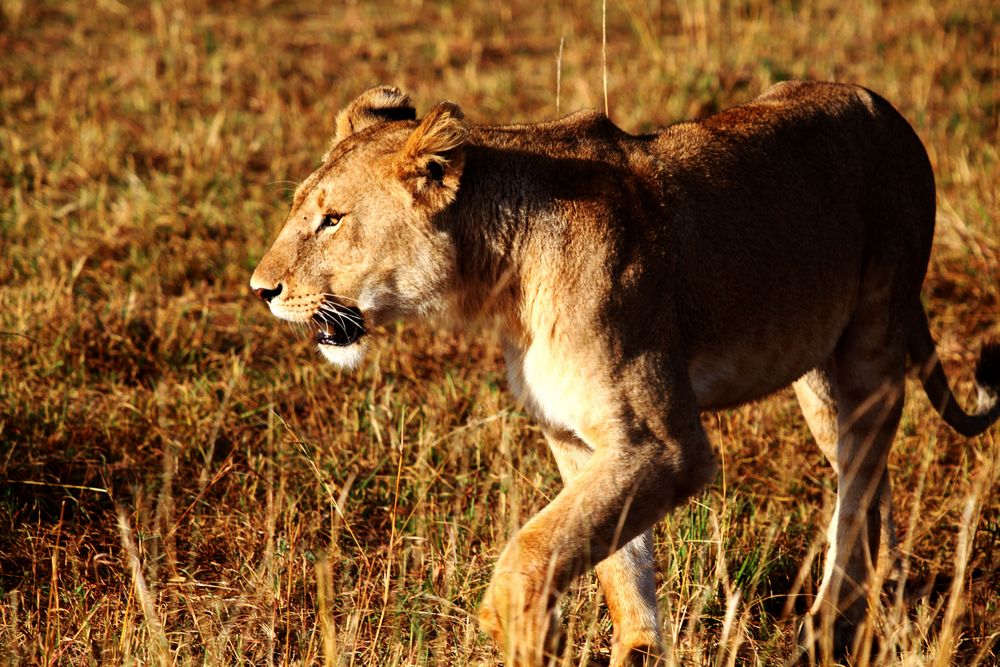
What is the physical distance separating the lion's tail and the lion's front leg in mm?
1381

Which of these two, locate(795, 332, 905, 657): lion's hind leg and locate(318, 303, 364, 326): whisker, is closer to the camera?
locate(318, 303, 364, 326): whisker

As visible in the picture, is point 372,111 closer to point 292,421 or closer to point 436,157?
point 436,157

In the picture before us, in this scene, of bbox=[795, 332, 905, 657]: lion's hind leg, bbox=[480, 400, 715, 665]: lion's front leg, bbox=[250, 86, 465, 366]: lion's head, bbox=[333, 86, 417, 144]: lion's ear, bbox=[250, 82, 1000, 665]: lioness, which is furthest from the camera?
bbox=[795, 332, 905, 657]: lion's hind leg

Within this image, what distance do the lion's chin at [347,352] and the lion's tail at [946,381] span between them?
189 centimetres

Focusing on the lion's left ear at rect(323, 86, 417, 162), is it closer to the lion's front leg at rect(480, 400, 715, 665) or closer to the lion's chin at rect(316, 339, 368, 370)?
the lion's chin at rect(316, 339, 368, 370)

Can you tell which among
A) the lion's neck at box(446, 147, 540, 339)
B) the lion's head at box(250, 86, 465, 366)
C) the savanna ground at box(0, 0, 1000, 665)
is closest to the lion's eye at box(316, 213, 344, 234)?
the lion's head at box(250, 86, 465, 366)

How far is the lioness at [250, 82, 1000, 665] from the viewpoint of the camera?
331cm

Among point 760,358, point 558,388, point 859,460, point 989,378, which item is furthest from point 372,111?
point 989,378

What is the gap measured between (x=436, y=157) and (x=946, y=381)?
2.06 metres

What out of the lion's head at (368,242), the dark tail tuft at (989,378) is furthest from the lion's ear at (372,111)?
the dark tail tuft at (989,378)

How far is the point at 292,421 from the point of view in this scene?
4.85m

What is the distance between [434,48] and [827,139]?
5.14 m

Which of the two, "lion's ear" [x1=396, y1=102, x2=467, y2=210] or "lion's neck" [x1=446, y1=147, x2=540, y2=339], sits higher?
"lion's ear" [x1=396, y1=102, x2=467, y2=210]

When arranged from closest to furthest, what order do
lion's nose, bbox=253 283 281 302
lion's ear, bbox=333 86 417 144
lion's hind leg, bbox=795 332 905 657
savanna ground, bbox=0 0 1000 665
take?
lion's nose, bbox=253 283 281 302, savanna ground, bbox=0 0 1000 665, lion's ear, bbox=333 86 417 144, lion's hind leg, bbox=795 332 905 657
